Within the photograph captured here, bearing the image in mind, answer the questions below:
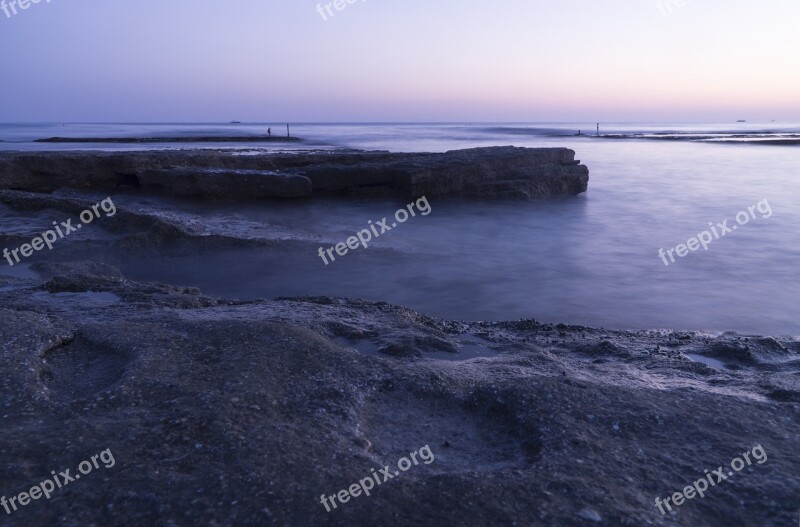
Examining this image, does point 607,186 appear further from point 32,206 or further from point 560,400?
point 560,400

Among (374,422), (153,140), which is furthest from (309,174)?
(153,140)

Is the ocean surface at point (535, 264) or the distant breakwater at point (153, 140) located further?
the distant breakwater at point (153, 140)

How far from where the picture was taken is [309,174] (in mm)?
12609

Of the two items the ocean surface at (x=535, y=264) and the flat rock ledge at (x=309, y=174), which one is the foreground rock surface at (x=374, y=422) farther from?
the flat rock ledge at (x=309, y=174)

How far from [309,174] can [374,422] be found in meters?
10.2

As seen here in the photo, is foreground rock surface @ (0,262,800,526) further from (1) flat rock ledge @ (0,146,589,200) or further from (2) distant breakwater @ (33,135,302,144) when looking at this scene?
(2) distant breakwater @ (33,135,302,144)

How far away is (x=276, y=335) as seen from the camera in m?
3.72

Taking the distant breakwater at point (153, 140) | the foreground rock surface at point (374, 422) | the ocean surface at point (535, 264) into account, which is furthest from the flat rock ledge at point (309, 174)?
the distant breakwater at point (153, 140)

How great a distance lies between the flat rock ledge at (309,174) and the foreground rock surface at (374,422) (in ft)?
24.6

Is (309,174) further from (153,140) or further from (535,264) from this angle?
(153,140)

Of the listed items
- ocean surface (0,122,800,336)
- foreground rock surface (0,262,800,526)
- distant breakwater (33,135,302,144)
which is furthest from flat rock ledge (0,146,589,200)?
distant breakwater (33,135,302,144)

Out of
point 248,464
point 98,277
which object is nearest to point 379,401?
point 248,464

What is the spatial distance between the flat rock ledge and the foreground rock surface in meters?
7.50

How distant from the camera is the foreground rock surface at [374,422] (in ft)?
7.39
